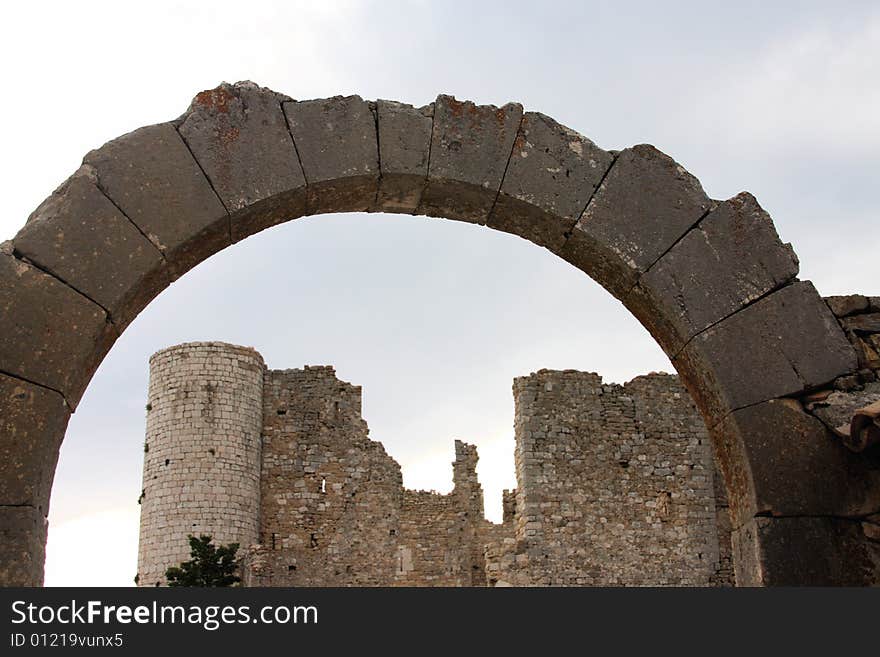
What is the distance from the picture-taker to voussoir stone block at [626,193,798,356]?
5.77 metres

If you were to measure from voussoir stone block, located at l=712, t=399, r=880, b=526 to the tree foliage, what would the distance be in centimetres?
1725

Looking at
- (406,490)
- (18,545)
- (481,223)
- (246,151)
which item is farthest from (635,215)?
(406,490)

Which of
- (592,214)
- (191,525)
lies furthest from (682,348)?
(191,525)

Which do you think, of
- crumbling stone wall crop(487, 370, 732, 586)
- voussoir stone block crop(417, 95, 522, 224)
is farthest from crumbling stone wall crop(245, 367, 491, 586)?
voussoir stone block crop(417, 95, 522, 224)

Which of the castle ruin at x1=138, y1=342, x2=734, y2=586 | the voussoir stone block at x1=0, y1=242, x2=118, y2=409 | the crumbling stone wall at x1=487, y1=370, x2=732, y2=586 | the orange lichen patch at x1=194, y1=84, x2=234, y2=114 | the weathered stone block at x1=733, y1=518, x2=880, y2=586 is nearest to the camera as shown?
the voussoir stone block at x1=0, y1=242, x2=118, y2=409

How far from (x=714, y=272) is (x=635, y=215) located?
1.76ft

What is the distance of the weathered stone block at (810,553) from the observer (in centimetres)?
529

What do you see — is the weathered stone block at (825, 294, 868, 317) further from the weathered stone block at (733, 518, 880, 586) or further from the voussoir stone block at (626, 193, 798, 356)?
the weathered stone block at (733, 518, 880, 586)

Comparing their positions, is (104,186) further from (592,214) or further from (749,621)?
(749,621)

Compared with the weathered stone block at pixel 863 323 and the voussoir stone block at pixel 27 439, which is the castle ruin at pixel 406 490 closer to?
the weathered stone block at pixel 863 323

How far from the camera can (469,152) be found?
233 inches

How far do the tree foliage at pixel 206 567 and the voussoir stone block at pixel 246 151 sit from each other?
54.6 feet

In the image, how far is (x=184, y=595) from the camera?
434 cm

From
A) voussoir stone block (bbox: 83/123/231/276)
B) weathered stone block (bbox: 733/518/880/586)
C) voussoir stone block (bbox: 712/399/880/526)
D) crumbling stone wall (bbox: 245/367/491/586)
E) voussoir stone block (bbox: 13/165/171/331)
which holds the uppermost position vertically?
crumbling stone wall (bbox: 245/367/491/586)
